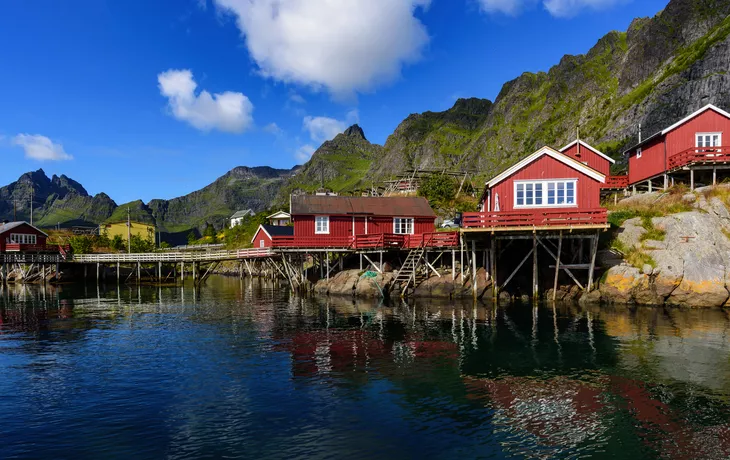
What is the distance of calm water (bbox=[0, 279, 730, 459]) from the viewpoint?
11.0m

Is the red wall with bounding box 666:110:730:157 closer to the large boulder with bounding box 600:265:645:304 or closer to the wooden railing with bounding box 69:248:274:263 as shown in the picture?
the large boulder with bounding box 600:265:645:304

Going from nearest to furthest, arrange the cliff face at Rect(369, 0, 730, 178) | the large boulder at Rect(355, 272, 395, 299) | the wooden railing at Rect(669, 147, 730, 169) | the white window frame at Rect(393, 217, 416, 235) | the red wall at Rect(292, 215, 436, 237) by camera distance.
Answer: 1. the wooden railing at Rect(669, 147, 730, 169)
2. the large boulder at Rect(355, 272, 395, 299)
3. the red wall at Rect(292, 215, 436, 237)
4. the white window frame at Rect(393, 217, 416, 235)
5. the cliff face at Rect(369, 0, 730, 178)

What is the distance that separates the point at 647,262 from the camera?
30406 mm

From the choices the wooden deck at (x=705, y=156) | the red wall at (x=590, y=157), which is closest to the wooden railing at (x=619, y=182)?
the red wall at (x=590, y=157)

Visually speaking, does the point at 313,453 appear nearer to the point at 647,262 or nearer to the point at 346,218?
the point at 647,262

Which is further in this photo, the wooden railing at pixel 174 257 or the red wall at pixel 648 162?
the wooden railing at pixel 174 257

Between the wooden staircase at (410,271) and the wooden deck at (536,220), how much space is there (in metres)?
8.52

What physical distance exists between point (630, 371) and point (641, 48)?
122 metres

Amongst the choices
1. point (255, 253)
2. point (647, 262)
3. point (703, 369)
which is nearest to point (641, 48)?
point (647, 262)

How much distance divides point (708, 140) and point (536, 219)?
69.2 ft

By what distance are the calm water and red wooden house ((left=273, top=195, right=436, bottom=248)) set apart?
50.7 ft

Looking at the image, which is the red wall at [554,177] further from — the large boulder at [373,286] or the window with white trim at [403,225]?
the window with white trim at [403,225]

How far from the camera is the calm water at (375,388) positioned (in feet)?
36.2

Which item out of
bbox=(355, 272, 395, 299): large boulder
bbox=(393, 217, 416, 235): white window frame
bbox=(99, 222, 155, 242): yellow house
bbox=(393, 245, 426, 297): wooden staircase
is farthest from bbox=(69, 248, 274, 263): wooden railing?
bbox=(99, 222, 155, 242): yellow house
